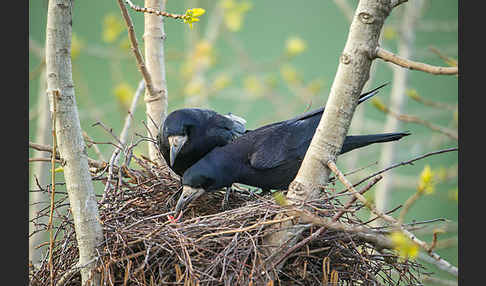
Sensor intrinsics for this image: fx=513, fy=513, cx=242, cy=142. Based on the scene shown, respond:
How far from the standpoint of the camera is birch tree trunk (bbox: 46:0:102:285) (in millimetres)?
2117

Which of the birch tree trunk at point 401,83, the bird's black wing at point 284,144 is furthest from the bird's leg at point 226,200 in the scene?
the birch tree trunk at point 401,83

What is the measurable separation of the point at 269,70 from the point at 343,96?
5.20 metres

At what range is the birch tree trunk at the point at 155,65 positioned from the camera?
11.8 ft

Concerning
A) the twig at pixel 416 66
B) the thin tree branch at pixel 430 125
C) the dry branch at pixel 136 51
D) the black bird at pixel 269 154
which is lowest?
the black bird at pixel 269 154

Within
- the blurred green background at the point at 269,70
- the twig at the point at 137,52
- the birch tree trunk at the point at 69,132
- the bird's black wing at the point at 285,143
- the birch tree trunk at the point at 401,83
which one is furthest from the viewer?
the blurred green background at the point at 269,70

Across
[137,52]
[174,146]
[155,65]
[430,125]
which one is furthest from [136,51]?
[430,125]

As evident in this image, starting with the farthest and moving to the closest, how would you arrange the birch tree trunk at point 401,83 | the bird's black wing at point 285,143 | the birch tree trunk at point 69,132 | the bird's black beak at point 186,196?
1. the birch tree trunk at point 401,83
2. the bird's black wing at point 285,143
3. the bird's black beak at point 186,196
4. the birch tree trunk at point 69,132

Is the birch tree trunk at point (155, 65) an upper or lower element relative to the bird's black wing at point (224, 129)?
upper

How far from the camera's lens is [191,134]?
12.2ft

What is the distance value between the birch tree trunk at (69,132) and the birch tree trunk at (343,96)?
34.4 inches

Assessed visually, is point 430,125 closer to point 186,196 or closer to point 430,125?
point 430,125

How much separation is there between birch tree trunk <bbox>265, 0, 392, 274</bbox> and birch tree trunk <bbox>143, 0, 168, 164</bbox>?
1537 mm

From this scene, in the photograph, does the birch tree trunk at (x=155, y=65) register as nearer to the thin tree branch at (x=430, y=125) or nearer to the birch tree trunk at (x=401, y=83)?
the thin tree branch at (x=430, y=125)

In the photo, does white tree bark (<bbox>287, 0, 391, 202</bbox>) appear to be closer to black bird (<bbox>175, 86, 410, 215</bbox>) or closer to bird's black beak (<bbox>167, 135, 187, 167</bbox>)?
black bird (<bbox>175, 86, 410, 215</bbox>)
